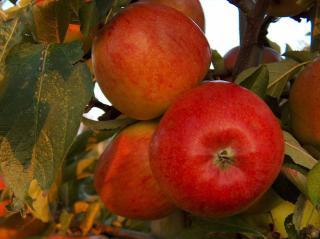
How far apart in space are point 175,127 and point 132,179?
0.20m

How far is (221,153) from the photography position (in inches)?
27.6

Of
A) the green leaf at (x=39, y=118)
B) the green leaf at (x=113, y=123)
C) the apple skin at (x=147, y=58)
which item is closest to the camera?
the green leaf at (x=39, y=118)

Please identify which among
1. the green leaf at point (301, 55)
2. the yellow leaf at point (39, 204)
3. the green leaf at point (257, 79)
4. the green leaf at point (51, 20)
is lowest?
the yellow leaf at point (39, 204)

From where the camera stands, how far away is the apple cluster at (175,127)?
684 millimetres

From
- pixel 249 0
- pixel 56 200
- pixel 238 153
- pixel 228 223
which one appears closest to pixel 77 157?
pixel 56 200

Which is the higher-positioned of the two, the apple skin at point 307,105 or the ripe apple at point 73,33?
the ripe apple at point 73,33

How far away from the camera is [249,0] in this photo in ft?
2.93

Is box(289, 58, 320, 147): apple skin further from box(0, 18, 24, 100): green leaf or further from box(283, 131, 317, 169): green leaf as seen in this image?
box(0, 18, 24, 100): green leaf

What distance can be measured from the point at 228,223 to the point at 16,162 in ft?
1.38

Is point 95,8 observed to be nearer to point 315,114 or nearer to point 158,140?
point 158,140

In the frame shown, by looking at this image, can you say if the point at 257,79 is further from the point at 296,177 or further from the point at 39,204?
the point at 39,204

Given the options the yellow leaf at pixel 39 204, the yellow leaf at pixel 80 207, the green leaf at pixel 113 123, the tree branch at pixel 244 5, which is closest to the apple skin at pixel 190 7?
the tree branch at pixel 244 5

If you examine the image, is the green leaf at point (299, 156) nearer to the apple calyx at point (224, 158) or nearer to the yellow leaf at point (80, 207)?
the apple calyx at point (224, 158)

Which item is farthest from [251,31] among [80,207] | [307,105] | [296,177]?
[80,207]
